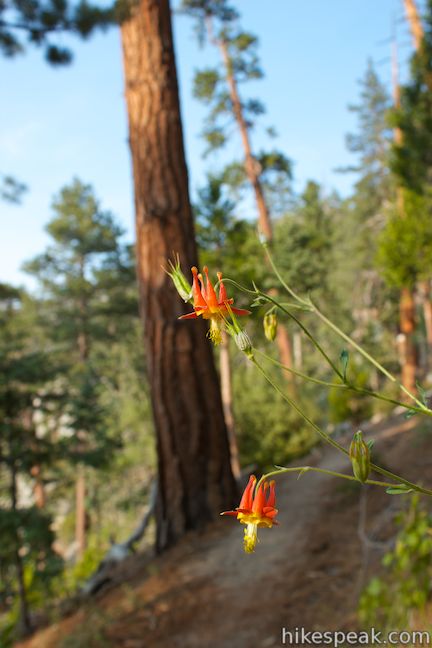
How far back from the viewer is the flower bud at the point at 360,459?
0.56m

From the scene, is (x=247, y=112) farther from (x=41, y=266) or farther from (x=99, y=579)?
(x=99, y=579)

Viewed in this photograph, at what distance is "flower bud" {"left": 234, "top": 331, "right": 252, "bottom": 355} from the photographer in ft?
2.05

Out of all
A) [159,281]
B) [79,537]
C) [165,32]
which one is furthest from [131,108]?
[79,537]

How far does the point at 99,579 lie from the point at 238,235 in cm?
478

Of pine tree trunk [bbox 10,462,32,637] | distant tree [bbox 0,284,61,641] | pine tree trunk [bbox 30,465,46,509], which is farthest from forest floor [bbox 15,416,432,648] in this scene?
pine tree trunk [bbox 30,465,46,509]

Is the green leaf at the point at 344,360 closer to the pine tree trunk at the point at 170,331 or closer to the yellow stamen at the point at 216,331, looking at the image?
the yellow stamen at the point at 216,331

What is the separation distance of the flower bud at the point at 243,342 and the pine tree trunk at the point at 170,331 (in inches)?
144

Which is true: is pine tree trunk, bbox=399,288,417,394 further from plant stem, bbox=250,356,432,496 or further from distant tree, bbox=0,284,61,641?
plant stem, bbox=250,356,432,496

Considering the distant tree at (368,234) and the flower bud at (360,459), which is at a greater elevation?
the distant tree at (368,234)

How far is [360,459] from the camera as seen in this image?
0.57 m

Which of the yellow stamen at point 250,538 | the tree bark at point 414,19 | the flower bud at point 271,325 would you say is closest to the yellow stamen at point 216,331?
the flower bud at point 271,325

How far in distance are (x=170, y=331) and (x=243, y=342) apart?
146 inches

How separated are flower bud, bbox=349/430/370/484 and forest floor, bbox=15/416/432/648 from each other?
2.48 metres

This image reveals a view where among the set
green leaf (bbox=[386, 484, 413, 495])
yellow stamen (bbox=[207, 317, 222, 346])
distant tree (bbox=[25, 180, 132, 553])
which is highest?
distant tree (bbox=[25, 180, 132, 553])
